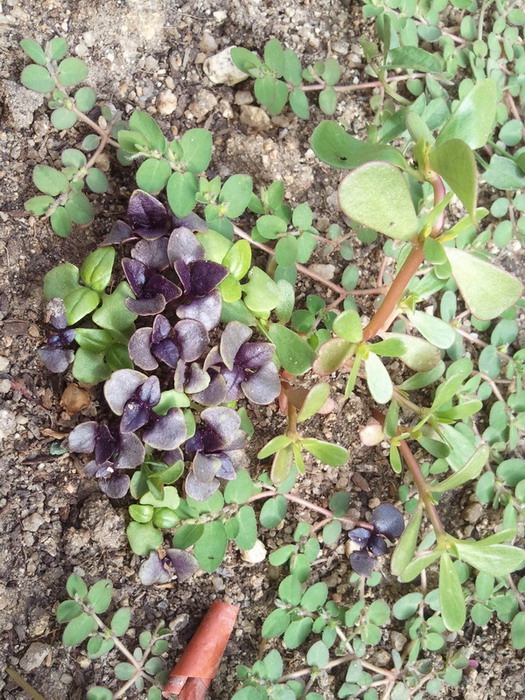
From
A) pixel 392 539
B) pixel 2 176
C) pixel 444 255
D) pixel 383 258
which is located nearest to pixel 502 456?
pixel 392 539

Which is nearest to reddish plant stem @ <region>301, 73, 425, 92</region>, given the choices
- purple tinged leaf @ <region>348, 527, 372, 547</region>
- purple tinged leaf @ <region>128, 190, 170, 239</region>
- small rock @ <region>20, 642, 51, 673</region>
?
purple tinged leaf @ <region>128, 190, 170, 239</region>

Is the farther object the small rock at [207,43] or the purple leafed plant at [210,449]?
the small rock at [207,43]

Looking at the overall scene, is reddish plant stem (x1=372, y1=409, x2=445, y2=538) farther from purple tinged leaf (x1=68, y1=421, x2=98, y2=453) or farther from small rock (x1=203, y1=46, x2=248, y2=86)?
small rock (x1=203, y1=46, x2=248, y2=86)

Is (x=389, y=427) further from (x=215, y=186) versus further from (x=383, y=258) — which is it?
(x=215, y=186)

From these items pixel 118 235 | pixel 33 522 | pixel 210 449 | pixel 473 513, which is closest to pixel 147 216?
pixel 118 235

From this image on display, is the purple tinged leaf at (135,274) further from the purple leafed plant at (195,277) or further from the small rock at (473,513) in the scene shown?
the small rock at (473,513)

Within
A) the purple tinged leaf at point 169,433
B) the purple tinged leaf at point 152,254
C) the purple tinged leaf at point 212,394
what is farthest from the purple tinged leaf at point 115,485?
the purple tinged leaf at point 152,254
